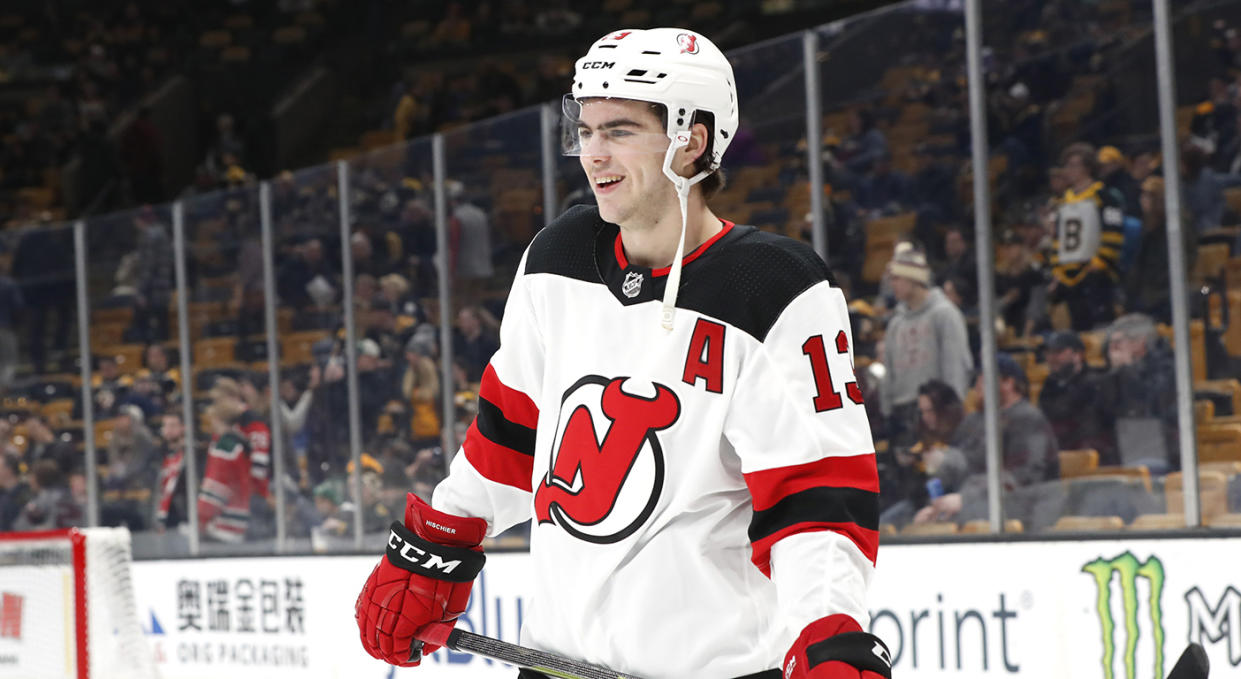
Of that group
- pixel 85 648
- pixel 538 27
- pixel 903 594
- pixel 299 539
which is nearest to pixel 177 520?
pixel 299 539

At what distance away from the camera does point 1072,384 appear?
450 centimetres

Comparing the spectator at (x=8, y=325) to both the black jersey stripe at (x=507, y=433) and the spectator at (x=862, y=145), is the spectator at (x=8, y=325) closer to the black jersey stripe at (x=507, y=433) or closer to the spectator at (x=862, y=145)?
the spectator at (x=862, y=145)

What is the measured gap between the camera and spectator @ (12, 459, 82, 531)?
8.37 m

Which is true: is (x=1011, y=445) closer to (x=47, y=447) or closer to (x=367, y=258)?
(x=367, y=258)

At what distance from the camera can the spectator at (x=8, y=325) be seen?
848 cm

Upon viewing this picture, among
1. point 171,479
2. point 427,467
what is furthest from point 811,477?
point 171,479

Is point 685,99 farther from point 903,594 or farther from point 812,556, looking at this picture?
point 903,594

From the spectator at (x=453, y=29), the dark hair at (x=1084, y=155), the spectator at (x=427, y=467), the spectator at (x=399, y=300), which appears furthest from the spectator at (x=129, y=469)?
the spectator at (x=453, y=29)

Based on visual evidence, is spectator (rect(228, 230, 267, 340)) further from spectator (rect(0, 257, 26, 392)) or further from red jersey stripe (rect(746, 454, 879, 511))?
red jersey stripe (rect(746, 454, 879, 511))

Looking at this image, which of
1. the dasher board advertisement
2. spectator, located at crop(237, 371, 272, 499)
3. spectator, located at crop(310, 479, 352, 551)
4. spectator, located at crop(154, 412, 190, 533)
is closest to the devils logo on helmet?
the dasher board advertisement

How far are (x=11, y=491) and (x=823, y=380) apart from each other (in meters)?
7.46

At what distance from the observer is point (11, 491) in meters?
8.49

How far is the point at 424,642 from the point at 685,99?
0.81m

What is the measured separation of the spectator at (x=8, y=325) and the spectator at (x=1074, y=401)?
585cm
